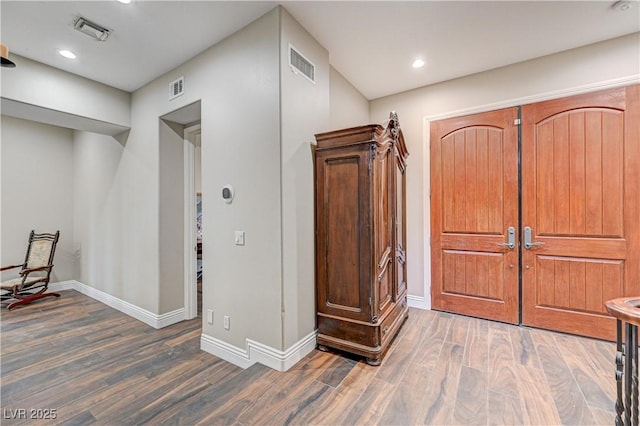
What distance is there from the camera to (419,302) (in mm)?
3633

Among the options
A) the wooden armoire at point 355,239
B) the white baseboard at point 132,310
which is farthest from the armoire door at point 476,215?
the white baseboard at point 132,310

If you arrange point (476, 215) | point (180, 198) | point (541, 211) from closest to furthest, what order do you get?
point (541, 211) → point (476, 215) → point (180, 198)

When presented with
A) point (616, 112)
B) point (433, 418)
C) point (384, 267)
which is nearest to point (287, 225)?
point (384, 267)

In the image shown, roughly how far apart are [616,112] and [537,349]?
2.35 m

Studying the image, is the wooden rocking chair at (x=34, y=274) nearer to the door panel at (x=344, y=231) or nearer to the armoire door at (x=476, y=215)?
the door panel at (x=344, y=231)

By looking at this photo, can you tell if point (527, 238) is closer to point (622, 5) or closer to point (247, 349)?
point (622, 5)

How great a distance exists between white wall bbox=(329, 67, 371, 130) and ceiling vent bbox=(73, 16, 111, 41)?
2117 mm

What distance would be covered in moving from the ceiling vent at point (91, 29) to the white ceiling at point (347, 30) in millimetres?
48

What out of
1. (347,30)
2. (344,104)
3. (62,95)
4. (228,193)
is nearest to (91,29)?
(62,95)

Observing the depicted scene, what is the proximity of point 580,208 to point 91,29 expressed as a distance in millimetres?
4782

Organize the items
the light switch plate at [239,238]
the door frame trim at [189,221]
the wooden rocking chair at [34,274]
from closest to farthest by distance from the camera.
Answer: the light switch plate at [239,238] < the door frame trim at [189,221] < the wooden rocking chair at [34,274]

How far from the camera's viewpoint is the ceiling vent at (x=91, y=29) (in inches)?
89.3

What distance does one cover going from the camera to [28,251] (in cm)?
444

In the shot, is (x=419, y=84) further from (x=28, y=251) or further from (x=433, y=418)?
(x=28, y=251)
